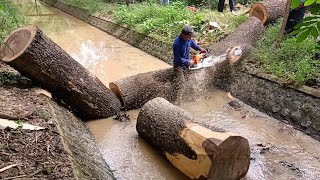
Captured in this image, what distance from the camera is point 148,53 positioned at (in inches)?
416

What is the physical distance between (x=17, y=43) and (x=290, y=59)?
5.25 m

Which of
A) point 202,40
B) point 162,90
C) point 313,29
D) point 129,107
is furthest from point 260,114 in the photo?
point 313,29

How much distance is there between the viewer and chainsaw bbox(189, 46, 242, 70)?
6686 millimetres

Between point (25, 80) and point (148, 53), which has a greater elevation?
point (25, 80)

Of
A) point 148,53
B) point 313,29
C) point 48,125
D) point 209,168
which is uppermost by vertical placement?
point 313,29

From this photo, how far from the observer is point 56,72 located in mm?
5320

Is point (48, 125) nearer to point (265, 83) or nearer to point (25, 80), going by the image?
point (25, 80)

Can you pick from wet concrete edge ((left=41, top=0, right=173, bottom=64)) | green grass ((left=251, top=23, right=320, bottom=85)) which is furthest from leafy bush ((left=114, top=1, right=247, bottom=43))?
green grass ((left=251, top=23, right=320, bottom=85))

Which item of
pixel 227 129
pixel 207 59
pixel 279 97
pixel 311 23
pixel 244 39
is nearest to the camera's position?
pixel 311 23

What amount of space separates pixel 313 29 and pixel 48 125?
339cm

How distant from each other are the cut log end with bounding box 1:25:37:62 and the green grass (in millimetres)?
4544

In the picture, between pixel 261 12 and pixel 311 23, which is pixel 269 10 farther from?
pixel 311 23

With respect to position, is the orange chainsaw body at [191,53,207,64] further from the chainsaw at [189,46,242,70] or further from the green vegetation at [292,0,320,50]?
the green vegetation at [292,0,320,50]

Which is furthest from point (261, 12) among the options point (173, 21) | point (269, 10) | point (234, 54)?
point (173, 21)
